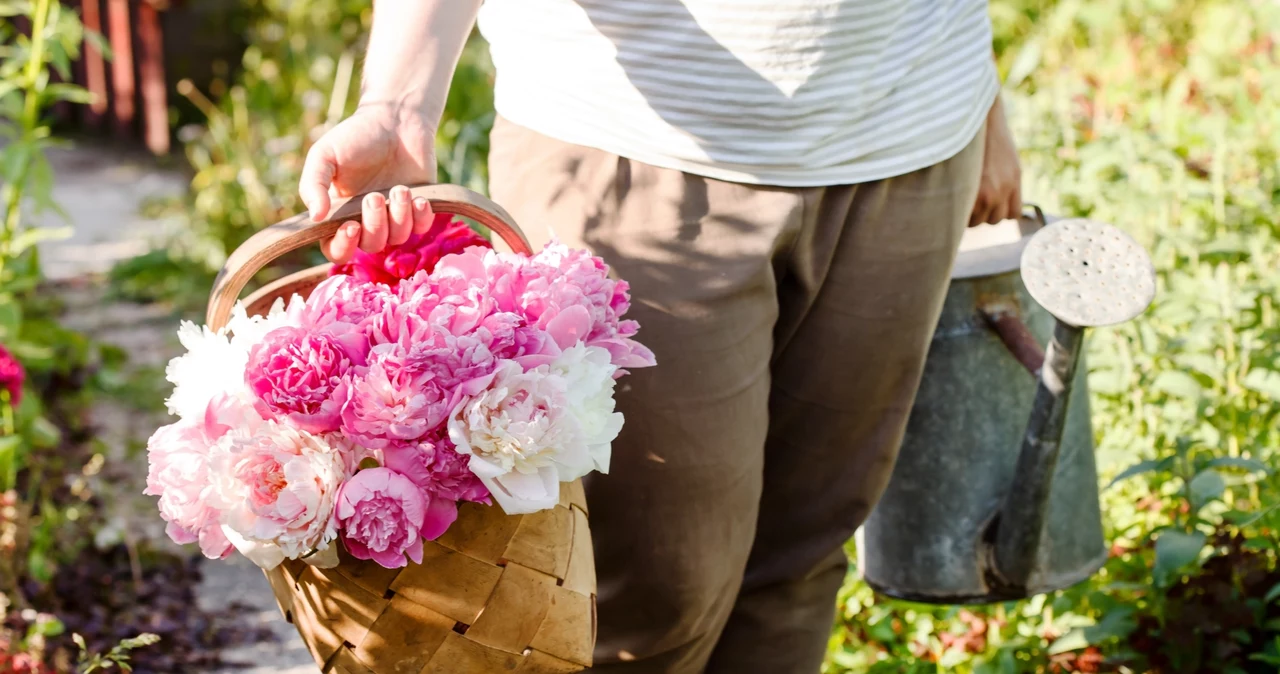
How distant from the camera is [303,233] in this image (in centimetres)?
115

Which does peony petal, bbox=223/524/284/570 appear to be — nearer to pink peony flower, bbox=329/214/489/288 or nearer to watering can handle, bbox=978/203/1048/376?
pink peony flower, bbox=329/214/489/288

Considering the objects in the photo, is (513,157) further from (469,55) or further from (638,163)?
(469,55)

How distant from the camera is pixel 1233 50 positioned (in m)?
4.54

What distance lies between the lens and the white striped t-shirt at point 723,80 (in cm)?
130

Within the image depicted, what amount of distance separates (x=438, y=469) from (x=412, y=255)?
0.94ft

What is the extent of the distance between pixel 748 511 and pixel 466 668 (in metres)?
0.45

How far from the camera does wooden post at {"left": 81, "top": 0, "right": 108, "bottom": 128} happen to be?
6.34 metres

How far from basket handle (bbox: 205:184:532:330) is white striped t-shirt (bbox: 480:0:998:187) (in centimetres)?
20

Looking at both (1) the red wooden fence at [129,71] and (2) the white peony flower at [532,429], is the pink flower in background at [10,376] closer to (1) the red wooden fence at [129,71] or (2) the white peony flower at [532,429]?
(2) the white peony flower at [532,429]

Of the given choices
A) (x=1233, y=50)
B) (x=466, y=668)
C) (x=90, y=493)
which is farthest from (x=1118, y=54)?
(x=466, y=668)

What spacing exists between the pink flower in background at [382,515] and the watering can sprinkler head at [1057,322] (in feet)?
3.00

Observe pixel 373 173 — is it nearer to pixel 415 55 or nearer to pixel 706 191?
pixel 415 55

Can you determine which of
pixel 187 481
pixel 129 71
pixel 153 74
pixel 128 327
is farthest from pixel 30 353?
pixel 129 71

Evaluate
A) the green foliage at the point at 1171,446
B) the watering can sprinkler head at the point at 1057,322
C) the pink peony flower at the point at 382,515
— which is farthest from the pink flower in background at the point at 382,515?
the green foliage at the point at 1171,446
